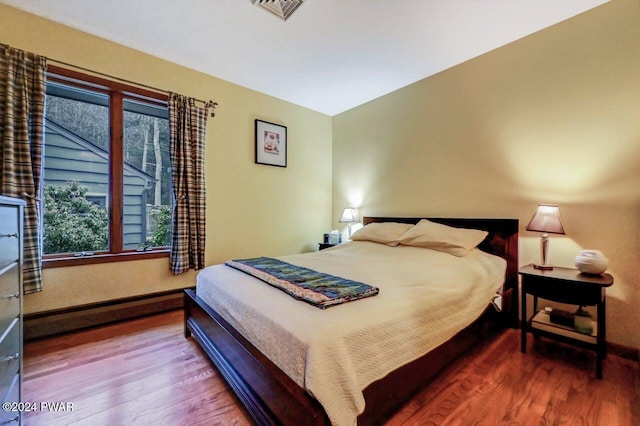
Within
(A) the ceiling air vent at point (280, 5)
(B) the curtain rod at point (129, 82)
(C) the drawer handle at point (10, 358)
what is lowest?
(C) the drawer handle at point (10, 358)

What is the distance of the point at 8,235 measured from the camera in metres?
1.05

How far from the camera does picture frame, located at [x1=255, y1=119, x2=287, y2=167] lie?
11.7ft

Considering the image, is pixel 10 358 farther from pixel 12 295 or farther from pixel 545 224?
pixel 545 224

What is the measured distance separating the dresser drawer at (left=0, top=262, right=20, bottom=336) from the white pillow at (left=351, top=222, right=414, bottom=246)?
265 centimetres

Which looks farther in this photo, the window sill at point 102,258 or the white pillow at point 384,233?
the white pillow at point 384,233

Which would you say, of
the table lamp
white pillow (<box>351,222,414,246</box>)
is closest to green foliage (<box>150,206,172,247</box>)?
white pillow (<box>351,222,414,246</box>)

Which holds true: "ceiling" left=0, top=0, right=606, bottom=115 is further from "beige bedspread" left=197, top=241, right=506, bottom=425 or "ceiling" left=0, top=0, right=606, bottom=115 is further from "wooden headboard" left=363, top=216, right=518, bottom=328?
"beige bedspread" left=197, top=241, right=506, bottom=425

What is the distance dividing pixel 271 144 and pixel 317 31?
63.2 inches

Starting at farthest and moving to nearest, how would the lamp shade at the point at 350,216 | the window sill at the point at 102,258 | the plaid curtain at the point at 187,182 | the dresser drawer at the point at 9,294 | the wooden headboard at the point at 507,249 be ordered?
1. the lamp shade at the point at 350,216
2. the plaid curtain at the point at 187,182
3. the wooden headboard at the point at 507,249
4. the window sill at the point at 102,258
5. the dresser drawer at the point at 9,294

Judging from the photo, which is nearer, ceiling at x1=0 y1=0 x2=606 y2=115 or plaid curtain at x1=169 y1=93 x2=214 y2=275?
ceiling at x1=0 y1=0 x2=606 y2=115

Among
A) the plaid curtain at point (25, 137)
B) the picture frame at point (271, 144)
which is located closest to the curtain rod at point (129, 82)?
the plaid curtain at point (25, 137)

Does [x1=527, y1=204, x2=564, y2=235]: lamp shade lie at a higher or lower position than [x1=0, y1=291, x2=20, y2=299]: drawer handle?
higher

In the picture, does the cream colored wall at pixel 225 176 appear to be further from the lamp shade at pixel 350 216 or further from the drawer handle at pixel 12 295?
the drawer handle at pixel 12 295

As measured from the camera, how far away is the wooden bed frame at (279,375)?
1083mm
